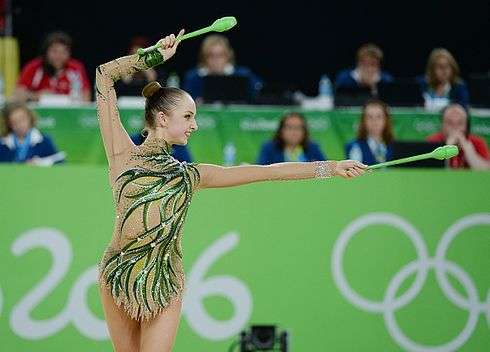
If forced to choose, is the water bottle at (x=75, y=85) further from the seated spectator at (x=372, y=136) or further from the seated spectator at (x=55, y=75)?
the seated spectator at (x=372, y=136)

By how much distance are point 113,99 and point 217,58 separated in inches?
215

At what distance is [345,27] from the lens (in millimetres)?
14344

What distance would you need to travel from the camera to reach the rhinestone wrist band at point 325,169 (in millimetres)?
5465

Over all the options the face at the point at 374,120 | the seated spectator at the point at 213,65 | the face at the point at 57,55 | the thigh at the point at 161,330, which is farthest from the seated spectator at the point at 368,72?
the thigh at the point at 161,330

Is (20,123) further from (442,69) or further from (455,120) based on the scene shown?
(442,69)

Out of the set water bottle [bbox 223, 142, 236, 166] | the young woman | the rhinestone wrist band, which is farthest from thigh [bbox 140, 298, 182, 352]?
water bottle [bbox 223, 142, 236, 166]

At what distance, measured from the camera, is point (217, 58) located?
10930mm

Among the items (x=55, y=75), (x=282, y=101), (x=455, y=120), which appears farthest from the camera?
(x=55, y=75)

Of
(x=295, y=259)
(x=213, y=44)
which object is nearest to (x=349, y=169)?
(x=295, y=259)

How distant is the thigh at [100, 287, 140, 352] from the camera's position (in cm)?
540

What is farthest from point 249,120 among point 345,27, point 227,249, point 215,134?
point 345,27

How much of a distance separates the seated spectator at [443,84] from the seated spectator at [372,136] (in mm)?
1443

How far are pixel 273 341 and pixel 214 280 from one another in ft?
2.10

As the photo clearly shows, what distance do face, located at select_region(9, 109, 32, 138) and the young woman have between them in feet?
13.3
